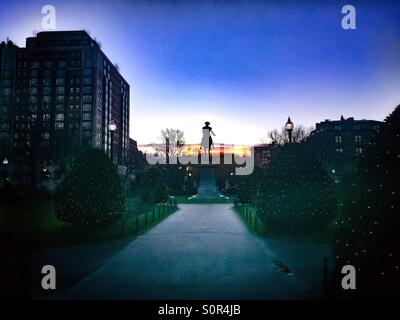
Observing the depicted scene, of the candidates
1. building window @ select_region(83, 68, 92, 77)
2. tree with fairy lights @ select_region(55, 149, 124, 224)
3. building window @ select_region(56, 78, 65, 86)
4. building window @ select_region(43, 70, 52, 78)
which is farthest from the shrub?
building window @ select_region(43, 70, 52, 78)

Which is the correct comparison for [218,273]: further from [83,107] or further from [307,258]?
[83,107]

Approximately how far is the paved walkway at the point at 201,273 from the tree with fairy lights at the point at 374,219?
6.16ft

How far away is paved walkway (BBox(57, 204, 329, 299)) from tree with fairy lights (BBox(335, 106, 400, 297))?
74.0 inches

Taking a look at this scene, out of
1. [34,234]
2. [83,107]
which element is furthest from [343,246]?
[83,107]

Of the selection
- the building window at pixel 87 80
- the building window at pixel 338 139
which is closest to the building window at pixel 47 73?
the building window at pixel 87 80

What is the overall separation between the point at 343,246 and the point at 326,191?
828 centimetres

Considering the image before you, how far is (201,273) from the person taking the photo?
7488 mm

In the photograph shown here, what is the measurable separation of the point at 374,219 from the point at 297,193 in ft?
27.9

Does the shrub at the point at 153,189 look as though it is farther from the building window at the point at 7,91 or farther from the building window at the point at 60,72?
the building window at the point at 60,72

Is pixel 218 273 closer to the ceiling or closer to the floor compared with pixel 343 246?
closer to the floor

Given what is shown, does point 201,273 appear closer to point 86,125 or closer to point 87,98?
point 86,125

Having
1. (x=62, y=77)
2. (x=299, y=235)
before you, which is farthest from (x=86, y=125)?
(x=299, y=235)

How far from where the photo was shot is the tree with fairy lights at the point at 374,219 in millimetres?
4055
